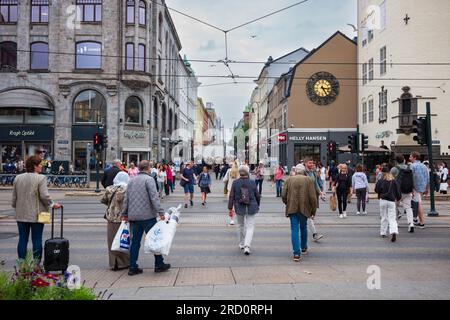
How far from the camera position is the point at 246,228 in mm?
9578

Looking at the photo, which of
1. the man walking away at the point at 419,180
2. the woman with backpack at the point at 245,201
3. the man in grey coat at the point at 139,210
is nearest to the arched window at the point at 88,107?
the man walking away at the point at 419,180

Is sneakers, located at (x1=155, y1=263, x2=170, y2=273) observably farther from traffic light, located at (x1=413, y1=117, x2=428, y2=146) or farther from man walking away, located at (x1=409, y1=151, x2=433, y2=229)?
traffic light, located at (x1=413, y1=117, x2=428, y2=146)

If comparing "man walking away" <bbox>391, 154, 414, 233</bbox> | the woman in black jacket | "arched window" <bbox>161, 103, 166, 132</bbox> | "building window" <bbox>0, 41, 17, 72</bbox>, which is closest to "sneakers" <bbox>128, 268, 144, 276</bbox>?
"man walking away" <bbox>391, 154, 414, 233</bbox>

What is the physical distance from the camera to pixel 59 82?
131 ft

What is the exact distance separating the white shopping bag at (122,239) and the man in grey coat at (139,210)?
0.25 feet

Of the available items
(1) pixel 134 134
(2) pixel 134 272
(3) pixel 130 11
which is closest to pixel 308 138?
(1) pixel 134 134

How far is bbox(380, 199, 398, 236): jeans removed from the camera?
1069 centimetres

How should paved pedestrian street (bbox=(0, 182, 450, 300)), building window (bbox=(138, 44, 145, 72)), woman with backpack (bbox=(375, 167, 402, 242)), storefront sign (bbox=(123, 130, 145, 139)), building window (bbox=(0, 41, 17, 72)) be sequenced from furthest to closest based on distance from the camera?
building window (bbox=(138, 44, 145, 72))
storefront sign (bbox=(123, 130, 145, 139))
building window (bbox=(0, 41, 17, 72))
woman with backpack (bbox=(375, 167, 402, 242))
paved pedestrian street (bbox=(0, 182, 450, 300))

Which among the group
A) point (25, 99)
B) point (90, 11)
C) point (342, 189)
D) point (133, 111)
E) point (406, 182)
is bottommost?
point (342, 189)

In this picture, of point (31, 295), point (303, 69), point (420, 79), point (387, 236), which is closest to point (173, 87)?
point (303, 69)

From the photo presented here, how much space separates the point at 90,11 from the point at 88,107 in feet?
25.9

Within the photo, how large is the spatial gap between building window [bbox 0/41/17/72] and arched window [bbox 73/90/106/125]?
585cm

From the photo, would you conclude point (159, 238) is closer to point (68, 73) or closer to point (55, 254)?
point (55, 254)

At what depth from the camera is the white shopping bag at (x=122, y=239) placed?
7.65m
